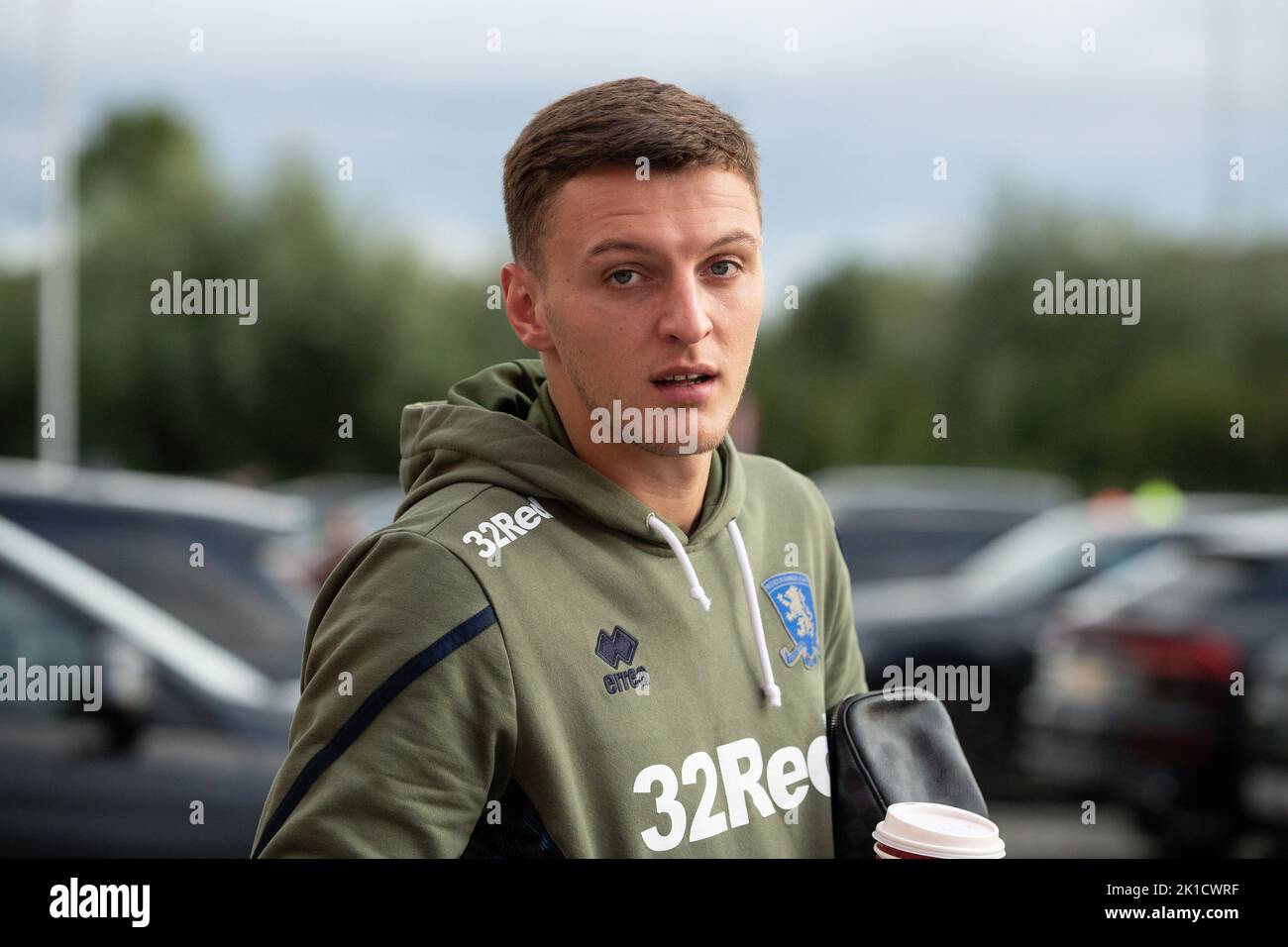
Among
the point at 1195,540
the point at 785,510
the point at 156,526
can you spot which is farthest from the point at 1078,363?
the point at 785,510

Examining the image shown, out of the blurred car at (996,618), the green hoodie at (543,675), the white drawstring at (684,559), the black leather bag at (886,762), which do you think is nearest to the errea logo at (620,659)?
the green hoodie at (543,675)

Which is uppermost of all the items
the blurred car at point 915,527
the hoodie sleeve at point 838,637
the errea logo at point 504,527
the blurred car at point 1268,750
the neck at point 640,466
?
the neck at point 640,466

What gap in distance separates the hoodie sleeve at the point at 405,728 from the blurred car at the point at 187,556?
2.81m

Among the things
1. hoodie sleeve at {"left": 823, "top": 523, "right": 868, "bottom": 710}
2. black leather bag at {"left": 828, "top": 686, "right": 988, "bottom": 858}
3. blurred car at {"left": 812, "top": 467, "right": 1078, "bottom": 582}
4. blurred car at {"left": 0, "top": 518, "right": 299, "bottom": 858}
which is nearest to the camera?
black leather bag at {"left": 828, "top": 686, "right": 988, "bottom": 858}

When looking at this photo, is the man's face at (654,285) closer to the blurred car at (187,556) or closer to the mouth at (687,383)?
the mouth at (687,383)

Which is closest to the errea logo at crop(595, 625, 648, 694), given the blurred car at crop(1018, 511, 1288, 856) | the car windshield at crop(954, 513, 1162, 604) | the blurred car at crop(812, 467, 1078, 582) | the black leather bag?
the black leather bag

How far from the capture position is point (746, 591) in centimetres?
216

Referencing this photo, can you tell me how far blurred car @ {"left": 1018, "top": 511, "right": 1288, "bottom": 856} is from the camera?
6621mm

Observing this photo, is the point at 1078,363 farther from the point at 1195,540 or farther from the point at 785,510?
the point at 785,510

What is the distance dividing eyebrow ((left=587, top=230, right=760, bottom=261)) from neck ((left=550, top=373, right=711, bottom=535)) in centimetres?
23

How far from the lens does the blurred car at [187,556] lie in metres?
4.62

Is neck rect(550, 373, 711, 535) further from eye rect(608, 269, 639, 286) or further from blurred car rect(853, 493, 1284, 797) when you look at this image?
blurred car rect(853, 493, 1284, 797)

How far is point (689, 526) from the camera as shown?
86.1 inches
